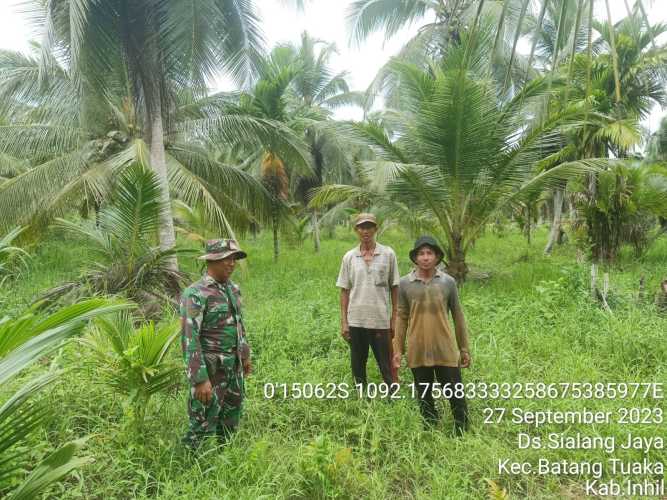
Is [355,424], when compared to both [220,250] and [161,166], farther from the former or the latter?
[161,166]

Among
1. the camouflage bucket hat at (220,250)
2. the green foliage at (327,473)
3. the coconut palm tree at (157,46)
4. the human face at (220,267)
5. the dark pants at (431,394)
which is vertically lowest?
the green foliage at (327,473)

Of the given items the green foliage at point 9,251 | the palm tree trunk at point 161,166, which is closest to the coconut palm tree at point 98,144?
the palm tree trunk at point 161,166

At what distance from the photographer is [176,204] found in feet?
29.4

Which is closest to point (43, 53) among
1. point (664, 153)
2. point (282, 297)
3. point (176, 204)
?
point (176, 204)

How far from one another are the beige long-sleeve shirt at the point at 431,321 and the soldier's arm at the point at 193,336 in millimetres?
1327

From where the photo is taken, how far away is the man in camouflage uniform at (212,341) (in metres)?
2.54

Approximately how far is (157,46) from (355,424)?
21.3ft

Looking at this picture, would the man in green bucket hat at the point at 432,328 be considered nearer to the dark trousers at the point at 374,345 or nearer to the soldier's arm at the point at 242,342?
the dark trousers at the point at 374,345

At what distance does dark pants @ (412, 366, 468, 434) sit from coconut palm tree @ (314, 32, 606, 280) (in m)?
4.08

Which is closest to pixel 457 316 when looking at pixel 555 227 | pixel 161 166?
pixel 161 166

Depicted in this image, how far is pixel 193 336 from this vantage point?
2.54 meters

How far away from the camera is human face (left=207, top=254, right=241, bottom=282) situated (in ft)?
8.84

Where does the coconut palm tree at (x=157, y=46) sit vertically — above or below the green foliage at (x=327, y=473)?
above

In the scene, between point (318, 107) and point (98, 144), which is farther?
point (318, 107)
